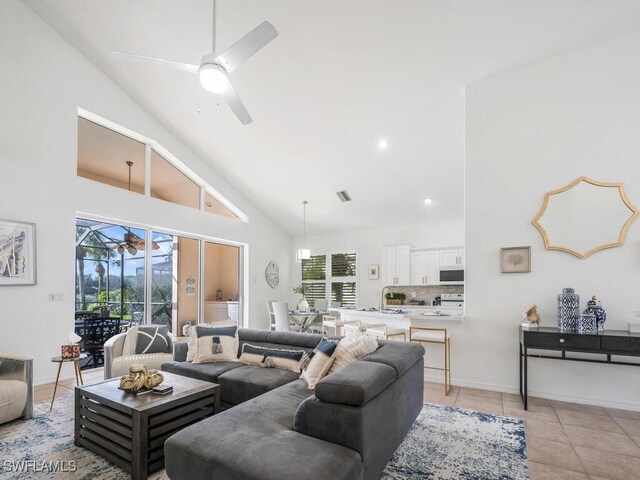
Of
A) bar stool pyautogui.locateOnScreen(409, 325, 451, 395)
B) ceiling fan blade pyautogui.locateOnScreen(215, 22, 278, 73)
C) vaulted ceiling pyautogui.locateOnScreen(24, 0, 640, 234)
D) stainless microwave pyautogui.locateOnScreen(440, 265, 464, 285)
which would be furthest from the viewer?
stainless microwave pyautogui.locateOnScreen(440, 265, 464, 285)

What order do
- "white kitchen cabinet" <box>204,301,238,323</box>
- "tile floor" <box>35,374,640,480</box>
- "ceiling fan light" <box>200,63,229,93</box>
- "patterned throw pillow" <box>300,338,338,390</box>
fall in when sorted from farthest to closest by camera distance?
1. "white kitchen cabinet" <box>204,301,238,323</box>
2. "patterned throw pillow" <box>300,338,338,390</box>
3. "ceiling fan light" <box>200,63,229,93</box>
4. "tile floor" <box>35,374,640,480</box>

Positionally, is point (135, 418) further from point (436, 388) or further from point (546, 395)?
point (546, 395)

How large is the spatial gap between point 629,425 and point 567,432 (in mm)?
685

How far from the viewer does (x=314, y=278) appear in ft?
31.0

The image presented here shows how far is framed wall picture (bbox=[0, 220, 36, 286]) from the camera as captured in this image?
13.1ft

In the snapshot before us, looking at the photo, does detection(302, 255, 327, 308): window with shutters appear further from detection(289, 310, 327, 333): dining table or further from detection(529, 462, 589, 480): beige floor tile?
detection(529, 462, 589, 480): beige floor tile

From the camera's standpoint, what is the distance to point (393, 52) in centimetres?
393

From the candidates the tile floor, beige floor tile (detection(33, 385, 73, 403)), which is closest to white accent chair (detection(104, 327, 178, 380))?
beige floor tile (detection(33, 385, 73, 403))

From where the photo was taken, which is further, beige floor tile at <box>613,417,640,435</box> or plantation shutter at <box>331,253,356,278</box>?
plantation shutter at <box>331,253,356,278</box>

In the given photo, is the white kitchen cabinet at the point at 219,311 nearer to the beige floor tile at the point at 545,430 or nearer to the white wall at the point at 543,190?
the white wall at the point at 543,190

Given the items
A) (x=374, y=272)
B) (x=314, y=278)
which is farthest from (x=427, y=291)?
(x=314, y=278)

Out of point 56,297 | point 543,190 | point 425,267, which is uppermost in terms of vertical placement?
point 543,190

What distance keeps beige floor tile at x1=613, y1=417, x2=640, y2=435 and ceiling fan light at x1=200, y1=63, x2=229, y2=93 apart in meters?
4.47

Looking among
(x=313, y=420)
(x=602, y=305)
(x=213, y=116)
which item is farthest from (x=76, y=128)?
(x=602, y=305)
